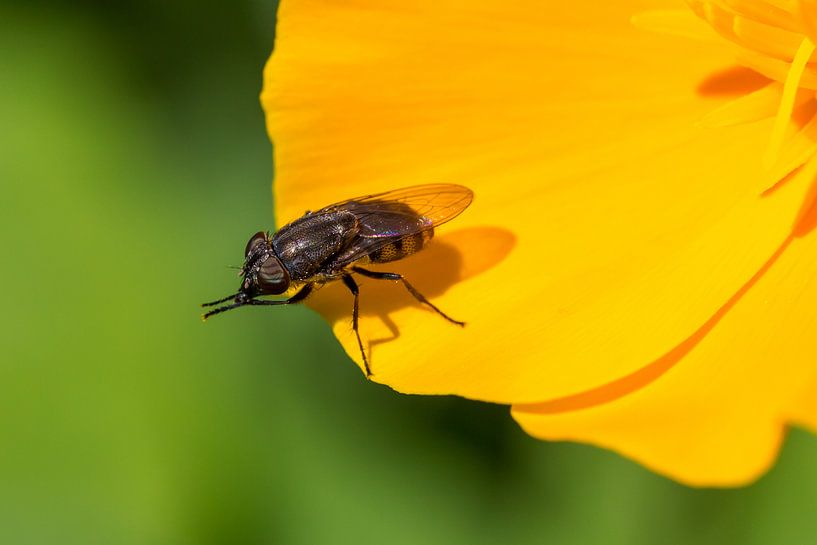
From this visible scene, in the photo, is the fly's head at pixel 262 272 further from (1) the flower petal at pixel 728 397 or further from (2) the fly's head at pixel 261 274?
(1) the flower petal at pixel 728 397

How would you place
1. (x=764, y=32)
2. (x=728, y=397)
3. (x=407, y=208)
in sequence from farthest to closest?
(x=407, y=208) → (x=764, y=32) → (x=728, y=397)

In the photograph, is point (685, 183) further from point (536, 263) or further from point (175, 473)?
point (175, 473)

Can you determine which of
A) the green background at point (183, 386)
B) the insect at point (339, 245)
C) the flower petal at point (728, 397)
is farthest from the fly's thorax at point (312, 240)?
the flower petal at point (728, 397)

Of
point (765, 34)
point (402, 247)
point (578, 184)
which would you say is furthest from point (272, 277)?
point (765, 34)

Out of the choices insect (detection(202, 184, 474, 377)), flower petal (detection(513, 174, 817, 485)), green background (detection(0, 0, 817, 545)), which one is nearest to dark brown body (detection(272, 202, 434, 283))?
insect (detection(202, 184, 474, 377))

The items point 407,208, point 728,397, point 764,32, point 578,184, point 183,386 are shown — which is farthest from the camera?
point 183,386

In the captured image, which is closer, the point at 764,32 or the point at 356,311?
the point at 764,32

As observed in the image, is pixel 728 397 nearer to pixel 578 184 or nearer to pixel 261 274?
pixel 578 184
